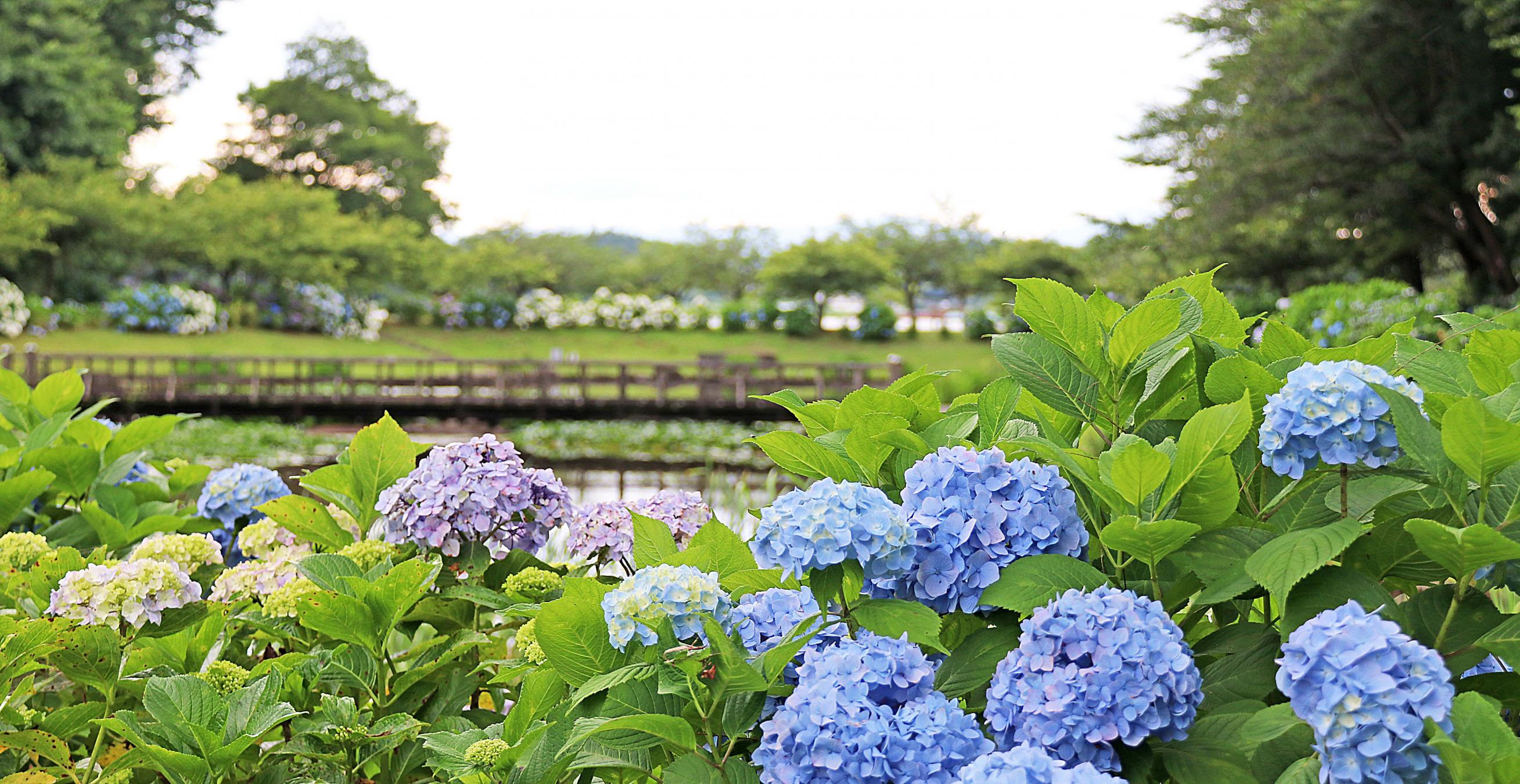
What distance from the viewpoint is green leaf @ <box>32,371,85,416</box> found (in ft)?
7.13

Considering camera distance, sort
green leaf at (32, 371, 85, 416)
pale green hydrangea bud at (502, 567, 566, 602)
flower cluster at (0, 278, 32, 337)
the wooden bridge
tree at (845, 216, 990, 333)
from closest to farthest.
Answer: pale green hydrangea bud at (502, 567, 566, 602) → green leaf at (32, 371, 85, 416) → the wooden bridge → flower cluster at (0, 278, 32, 337) → tree at (845, 216, 990, 333)

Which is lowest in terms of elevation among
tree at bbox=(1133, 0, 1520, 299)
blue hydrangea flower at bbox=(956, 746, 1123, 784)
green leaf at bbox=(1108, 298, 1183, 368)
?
blue hydrangea flower at bbox=(956, 746, 1123, 784)

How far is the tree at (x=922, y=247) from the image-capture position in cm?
3044

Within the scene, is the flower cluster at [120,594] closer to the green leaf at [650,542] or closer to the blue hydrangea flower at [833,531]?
Result: the green leaf at [650,542]

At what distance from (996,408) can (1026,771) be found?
0.52 m

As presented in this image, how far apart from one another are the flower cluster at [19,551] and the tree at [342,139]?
32.3 metres

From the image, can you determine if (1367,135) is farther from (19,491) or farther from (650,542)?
(19,491)

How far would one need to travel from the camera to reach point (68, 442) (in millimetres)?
2109

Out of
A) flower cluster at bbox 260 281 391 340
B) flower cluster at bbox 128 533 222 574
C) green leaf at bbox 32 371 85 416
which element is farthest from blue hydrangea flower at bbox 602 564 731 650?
flower cluster at bbox 260 281 391 340

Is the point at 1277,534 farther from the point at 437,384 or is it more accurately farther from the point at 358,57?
the point at 358,57

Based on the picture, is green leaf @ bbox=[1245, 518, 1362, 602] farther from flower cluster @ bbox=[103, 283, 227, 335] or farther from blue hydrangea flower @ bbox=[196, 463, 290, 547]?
flower cluster @ bbox=[103, 283, 227, 335]

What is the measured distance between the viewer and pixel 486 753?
3.65 feet

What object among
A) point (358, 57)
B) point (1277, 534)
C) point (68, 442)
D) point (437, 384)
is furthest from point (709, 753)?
point (358, 57)

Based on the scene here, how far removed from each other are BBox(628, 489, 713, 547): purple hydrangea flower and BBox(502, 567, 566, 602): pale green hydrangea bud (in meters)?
0.16
